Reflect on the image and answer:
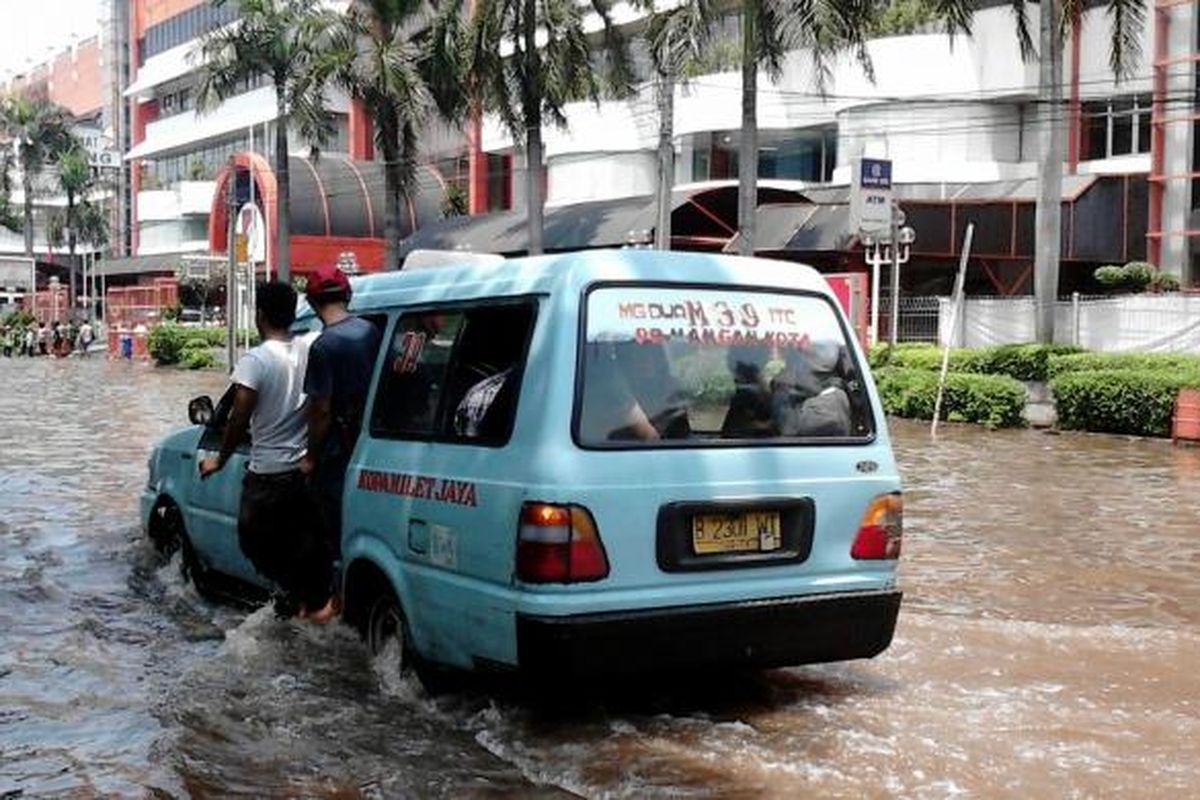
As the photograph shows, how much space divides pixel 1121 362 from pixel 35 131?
249 ft

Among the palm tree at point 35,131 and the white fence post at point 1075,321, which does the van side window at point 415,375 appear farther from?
the palm tree at point 35,131

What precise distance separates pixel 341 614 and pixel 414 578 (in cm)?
93

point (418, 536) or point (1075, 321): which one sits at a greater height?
Answer: point (1075, 321)

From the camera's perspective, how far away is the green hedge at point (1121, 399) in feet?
64.2

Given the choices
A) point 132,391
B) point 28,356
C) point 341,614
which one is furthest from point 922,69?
point 28,356

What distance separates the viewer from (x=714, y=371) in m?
5.37

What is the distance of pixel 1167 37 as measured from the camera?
32.0 metres

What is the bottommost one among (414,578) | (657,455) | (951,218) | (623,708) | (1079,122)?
(623,708)

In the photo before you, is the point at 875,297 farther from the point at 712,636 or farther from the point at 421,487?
the point at 712,636

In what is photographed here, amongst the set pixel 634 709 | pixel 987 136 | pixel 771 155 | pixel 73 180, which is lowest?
pixel 634 709

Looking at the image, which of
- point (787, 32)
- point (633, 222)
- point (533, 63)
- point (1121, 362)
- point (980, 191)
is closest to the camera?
point (1121, 362)

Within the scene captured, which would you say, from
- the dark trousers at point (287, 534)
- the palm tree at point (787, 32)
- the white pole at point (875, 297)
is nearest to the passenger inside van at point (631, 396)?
the dark trousers at point (287, 534)

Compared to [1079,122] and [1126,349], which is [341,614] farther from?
[1079,122]

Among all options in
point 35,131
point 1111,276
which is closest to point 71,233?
point 35,131
